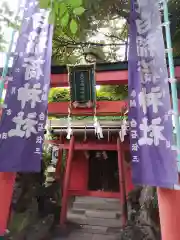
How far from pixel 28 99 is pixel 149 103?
7.98 ft

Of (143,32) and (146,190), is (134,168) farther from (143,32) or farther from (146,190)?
(146,190)

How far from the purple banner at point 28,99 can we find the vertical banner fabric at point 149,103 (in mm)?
1812

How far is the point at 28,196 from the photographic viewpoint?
338 inches

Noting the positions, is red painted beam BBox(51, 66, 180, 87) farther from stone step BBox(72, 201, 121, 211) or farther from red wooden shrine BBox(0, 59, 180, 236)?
stone step BBox(72, 201, 121, 211)

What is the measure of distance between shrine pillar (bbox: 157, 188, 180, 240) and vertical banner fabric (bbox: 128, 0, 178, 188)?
0.41m

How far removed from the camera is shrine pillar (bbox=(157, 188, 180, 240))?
4434 mm

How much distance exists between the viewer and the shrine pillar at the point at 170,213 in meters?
4.43

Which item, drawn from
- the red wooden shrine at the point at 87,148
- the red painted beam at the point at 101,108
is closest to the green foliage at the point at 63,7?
the red wooden shrine at the point at 87,148

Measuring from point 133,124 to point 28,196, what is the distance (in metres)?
5.33

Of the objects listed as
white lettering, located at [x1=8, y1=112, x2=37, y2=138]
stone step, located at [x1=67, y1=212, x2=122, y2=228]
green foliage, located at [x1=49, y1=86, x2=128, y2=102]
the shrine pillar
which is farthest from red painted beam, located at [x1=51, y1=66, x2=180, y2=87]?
stone step, located at [x1=67, y1=212, x2=122, y2=228]

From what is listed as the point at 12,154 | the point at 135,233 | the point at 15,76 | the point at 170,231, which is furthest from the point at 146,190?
the point at 15,76

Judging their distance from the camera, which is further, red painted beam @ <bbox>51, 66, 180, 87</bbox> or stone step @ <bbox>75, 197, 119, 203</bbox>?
stone step @ <bbox>75, 197, 119, 203</bbox>

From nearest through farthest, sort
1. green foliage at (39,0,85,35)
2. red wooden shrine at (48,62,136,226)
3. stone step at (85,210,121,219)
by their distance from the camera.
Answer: green foliage at (39,0,85,35), red wooden shrine at (48,62,136,226), stone step at (85,210,121,219)

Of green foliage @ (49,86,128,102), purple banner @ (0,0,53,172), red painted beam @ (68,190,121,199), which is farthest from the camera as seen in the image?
red painted beam @ (68,190,121,199)
